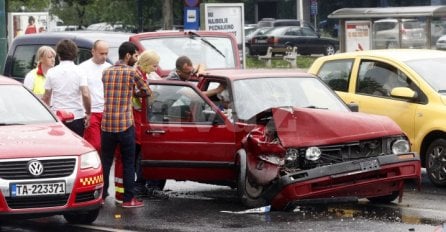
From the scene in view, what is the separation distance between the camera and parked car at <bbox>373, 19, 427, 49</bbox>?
90.0ft

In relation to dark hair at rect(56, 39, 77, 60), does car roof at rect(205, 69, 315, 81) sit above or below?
below

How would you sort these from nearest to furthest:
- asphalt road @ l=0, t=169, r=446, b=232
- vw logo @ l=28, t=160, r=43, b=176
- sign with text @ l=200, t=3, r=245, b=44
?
vw logo @ l=28, t=160, r=43, b=176, asphalt road @ l=0, t=169, r=446, b=232, sign with text @ l=200, t=3, r=245, b=44

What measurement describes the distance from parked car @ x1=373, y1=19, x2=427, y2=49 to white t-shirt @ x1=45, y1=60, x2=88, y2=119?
1549 centimetres

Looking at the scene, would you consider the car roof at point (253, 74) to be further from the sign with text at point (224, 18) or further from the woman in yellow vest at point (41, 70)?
the sign with text at point (224, 18)

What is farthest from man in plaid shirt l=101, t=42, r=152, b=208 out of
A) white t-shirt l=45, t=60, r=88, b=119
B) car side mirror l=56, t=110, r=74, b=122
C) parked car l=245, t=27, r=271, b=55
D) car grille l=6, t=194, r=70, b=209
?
parked car l=245, t=27, r=271, b=55

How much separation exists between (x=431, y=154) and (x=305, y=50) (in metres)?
40.2

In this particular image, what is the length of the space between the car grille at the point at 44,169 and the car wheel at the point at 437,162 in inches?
190

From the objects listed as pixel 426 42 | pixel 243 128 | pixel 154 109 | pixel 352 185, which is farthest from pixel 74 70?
pixel 426 42

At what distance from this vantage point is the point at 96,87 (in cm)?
1292

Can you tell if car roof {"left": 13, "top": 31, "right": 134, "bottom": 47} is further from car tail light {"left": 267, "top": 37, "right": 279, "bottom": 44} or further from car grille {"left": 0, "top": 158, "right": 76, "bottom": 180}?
car tail light {"left": 267, "top": 37, "right": 279, "bottom": 44}

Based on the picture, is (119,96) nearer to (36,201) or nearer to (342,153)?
(36,201)

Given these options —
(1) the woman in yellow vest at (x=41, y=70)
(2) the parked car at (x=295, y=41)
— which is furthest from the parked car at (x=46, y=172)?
(2) the parked car at (x=295, y=41)

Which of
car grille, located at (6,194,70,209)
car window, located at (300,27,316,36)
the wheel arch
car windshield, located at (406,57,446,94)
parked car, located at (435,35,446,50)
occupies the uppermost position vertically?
car windshield, located at (406,57,446,94)

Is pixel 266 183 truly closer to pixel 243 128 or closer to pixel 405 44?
pixel 243 128
